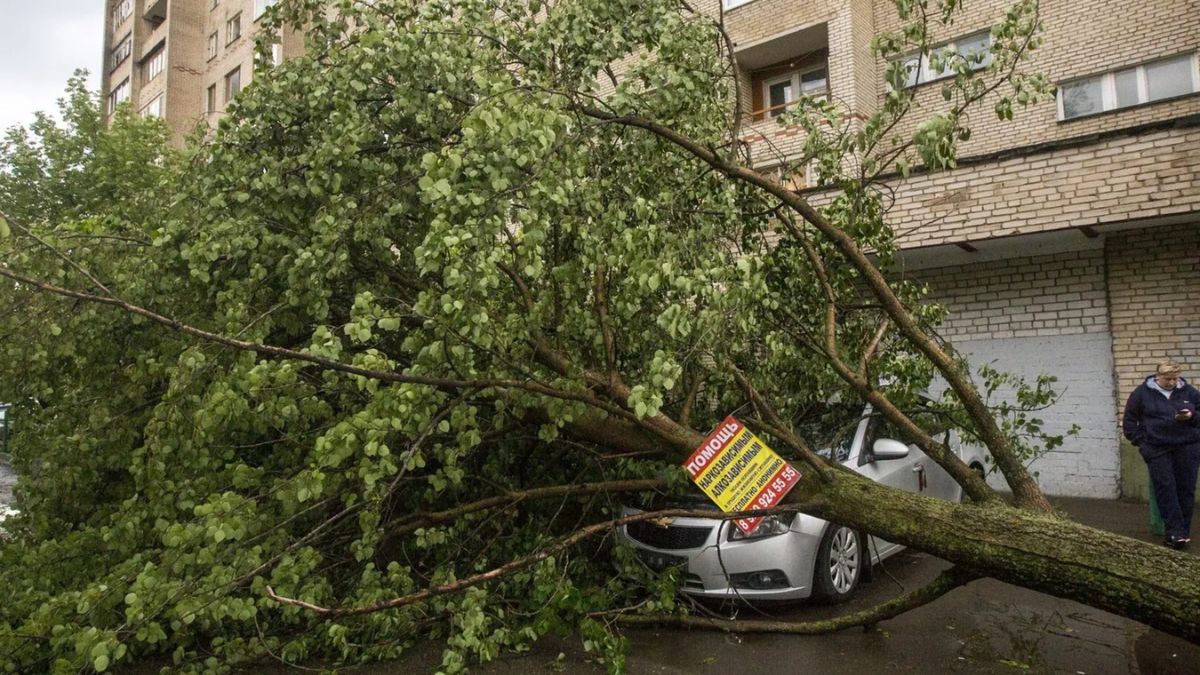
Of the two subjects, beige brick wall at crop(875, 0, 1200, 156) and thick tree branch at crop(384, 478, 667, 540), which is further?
beige brick wall at crop(875, 0, 1200, 156)

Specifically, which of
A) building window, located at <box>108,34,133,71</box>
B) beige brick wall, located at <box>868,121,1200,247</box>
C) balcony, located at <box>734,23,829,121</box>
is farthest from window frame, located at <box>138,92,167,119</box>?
beige brick wall, located at <box>868,121,1200,247</box>

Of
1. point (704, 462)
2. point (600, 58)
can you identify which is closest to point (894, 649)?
point (704, 462)

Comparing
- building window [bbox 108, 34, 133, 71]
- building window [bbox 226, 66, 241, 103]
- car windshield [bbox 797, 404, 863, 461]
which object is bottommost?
car windshield [bbox 797, 404, 863, 461]

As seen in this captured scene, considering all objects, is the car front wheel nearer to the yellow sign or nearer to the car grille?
the car grille

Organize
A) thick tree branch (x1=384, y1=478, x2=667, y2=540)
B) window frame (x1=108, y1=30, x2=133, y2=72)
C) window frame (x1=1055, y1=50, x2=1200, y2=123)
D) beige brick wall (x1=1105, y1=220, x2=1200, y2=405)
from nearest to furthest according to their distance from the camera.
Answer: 1. thick tree branch (x1=384, y1=478, x2=667, y2=540)
2. beige brick wall (x1=1105, y1=220, x2=1200, y2=405)
3. window frame (x1=1055, y1=50, x2=1200, y2=123)
4. window frame (x1=108, y1=30, x2=133, y2=72)

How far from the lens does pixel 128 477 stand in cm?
581

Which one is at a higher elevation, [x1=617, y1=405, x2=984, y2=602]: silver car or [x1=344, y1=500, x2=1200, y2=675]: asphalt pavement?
[x1=617, y1=405, x2=984, y2=602]: silver car

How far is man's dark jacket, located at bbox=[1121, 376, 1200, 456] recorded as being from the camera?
681cm

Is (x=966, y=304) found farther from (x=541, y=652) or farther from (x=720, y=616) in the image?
(x=541, y=652)

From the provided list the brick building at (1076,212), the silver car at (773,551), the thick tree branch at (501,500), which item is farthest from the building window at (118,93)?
the silver car at (773,551)

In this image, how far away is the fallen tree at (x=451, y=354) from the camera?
12.6ft

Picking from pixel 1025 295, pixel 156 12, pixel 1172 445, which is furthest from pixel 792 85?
pixel 156 12

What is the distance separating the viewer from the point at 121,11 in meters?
36.7

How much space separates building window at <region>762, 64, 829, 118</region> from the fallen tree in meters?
9.54
